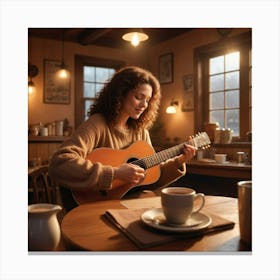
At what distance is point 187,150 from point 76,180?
527 millimetres

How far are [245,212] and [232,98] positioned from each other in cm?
158

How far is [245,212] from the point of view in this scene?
586 millimetres

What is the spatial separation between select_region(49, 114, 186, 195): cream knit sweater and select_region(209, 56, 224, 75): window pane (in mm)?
1099

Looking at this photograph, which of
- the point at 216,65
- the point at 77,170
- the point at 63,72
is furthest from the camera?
the point at 63,72

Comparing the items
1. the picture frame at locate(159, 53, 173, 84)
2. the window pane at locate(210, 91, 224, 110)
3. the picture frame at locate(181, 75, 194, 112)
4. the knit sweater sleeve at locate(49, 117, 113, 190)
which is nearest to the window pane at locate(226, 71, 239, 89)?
the window pane at locate(210, 91, 224, 110)

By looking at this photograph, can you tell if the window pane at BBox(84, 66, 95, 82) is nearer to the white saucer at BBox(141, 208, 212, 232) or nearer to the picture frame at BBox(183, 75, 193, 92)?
the picture frame at BBox(183, 75, 193, 92)

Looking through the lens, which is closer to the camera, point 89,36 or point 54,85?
point 89,36

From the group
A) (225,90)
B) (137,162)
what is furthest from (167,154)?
(225,90)

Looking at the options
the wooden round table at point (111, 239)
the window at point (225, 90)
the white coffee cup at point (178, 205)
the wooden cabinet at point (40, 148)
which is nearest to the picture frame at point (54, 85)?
the wooden cabinet at point (40, 148)

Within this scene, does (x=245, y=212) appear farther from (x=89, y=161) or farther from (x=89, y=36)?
(x=89, y=36)

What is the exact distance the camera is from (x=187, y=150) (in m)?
1.24

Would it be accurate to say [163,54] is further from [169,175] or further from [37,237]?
[37,237]

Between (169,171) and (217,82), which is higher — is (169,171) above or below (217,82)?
below
